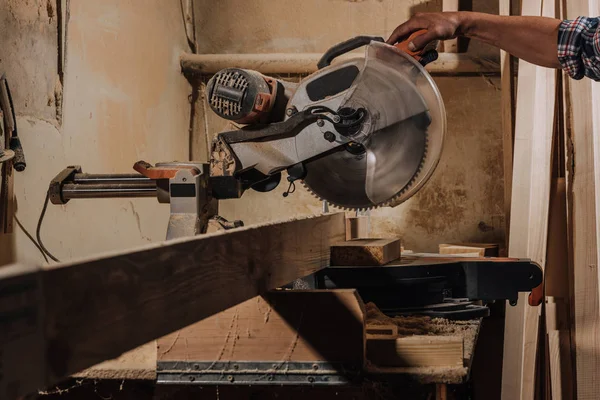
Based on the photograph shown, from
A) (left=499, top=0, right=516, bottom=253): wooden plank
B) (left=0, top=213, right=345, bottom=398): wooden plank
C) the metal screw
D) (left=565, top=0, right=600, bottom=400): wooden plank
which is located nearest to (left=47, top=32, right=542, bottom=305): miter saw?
the metal screw

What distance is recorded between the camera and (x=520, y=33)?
1990 mm

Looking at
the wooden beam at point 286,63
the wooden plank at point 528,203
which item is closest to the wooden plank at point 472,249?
the wooden plank at point 528,203

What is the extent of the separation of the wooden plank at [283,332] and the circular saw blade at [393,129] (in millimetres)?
616

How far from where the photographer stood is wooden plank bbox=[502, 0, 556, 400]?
8.08 ft

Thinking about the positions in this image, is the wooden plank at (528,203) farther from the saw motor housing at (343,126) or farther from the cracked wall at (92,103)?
the cracked wall at (92,103)

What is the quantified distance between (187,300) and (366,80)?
114 centimetres

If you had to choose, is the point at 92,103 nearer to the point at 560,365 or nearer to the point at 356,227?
the point at 356,227

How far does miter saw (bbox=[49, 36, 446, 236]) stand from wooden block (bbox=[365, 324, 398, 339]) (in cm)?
57

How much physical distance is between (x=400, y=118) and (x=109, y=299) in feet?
4.28

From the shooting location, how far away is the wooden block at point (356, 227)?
2381 millimetres

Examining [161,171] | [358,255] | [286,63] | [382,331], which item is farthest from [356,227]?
[286,63]

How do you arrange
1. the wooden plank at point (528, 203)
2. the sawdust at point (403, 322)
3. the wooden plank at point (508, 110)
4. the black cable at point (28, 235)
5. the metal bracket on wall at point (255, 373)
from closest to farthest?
the metal bracket on wall at point (255, 373), the sawdust at point (403, 322), the black cable at point (28, 235), the wooden plank at point (528, 203), the wooden plank at point (508, 110)

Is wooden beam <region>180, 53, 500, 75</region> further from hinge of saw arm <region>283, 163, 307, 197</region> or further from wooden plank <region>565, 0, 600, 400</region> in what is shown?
hinge of saw arm <region>283, 163, 307, 197</region>

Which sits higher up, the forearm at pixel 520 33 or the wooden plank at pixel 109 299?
the forearm at pixel 520 33
